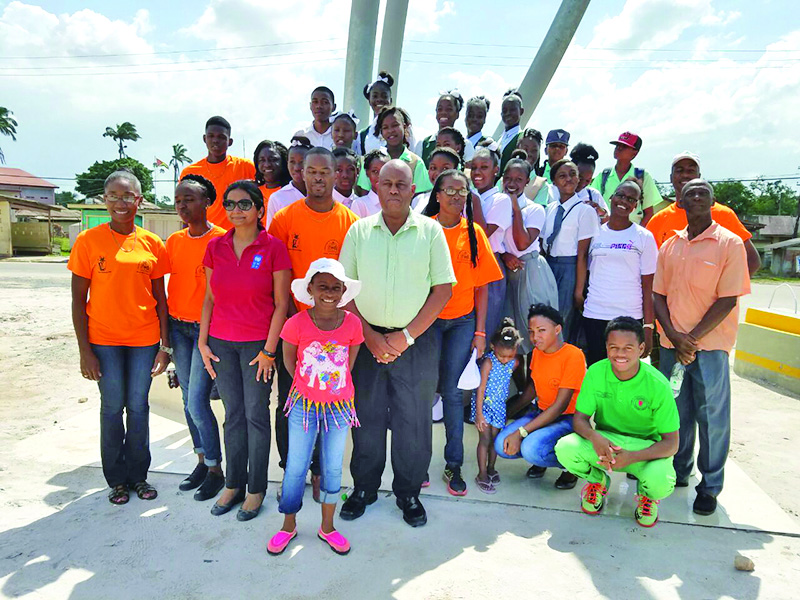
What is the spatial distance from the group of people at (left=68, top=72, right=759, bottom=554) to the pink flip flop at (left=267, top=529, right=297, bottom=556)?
0.03 metres

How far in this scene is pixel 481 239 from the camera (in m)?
3.51

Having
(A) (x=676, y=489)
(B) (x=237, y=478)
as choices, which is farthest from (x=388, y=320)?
(A) (x=676, y=489)

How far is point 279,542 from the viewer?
291 centimetres

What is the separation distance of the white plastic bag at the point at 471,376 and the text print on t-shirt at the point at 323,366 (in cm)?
98

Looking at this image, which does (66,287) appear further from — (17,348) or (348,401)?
(348,401)

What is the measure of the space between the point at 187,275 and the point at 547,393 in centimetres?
269

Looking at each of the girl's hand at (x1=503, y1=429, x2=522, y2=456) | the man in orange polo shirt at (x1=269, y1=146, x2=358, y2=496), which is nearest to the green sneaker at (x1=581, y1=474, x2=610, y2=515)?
the girl's hand at (x1=503, y1=429, x2=522, y2=456)

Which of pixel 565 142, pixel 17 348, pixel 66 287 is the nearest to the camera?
pixel 565 142

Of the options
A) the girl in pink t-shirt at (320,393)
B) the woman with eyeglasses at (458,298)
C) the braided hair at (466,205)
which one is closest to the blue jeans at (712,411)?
the woman with eyeglasses at (458,298)

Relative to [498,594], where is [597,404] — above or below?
above

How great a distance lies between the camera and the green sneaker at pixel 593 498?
3.45 m

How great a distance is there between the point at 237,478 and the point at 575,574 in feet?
7.04

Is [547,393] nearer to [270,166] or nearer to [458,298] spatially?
[458,298]

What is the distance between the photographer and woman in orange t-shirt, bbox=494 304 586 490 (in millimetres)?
3645
